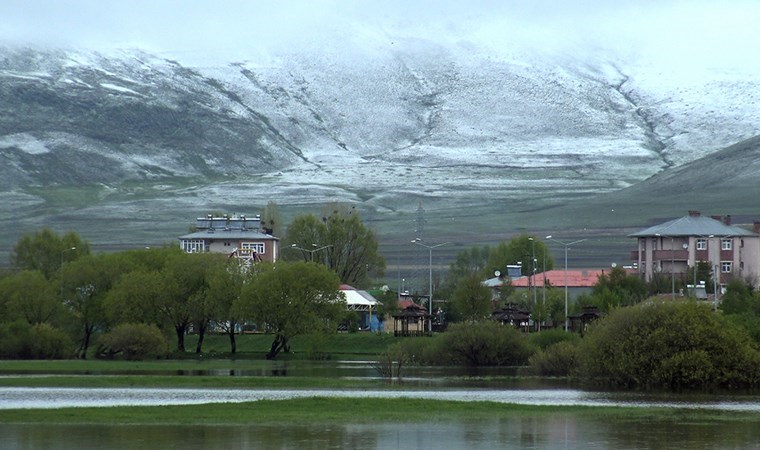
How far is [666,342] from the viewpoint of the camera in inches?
2248

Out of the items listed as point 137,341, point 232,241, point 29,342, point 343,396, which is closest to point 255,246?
point 232,241

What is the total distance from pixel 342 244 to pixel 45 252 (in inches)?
977

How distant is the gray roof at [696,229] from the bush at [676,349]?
216ft

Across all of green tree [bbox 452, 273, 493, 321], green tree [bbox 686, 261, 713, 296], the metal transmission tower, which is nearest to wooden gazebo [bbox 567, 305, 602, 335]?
green tree [bbox 452, 273, 493, 321]

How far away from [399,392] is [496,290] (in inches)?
2844

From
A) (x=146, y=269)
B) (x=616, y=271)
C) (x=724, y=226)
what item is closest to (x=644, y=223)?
(x=724, y=226)

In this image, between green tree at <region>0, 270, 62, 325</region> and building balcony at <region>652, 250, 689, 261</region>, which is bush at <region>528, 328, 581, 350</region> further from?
building balcony at <region>652, 250, 689, 261</region>

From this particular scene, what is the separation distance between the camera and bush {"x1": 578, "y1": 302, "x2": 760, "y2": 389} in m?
57.0

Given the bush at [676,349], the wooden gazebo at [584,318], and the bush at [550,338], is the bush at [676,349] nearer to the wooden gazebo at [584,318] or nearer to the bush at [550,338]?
the bush at [550,338]

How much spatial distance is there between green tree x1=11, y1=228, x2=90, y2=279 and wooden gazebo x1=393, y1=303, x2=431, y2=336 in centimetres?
2189

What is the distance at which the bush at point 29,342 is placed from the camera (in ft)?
268

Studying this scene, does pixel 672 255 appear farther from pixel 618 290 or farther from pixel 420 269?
pixel 420 269

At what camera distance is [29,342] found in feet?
268

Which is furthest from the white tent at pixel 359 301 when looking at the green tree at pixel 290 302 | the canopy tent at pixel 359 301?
the green tree at pixel 290 302
